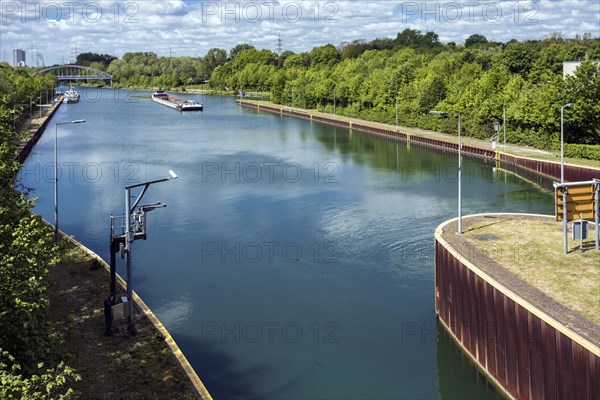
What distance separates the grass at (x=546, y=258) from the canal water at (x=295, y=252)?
3.16 m

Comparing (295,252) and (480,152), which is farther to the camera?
(480,152)

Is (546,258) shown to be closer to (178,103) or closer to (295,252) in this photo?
(295,252)

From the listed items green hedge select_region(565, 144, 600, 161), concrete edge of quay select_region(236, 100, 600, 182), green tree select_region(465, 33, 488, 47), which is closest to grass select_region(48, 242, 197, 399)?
concrete edge of quay select_region(236, 100, 600, 182)

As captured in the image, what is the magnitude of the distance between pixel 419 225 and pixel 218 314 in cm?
1458

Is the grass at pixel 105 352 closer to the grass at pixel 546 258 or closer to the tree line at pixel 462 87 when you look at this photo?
the grass at pixel 546 258

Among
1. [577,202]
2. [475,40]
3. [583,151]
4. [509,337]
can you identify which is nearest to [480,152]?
[583,151]

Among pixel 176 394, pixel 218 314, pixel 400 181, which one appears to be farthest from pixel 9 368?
pixel 400 181

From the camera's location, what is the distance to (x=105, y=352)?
18.3 metres

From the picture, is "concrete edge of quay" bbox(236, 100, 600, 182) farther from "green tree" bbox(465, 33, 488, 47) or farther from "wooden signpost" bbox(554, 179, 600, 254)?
"green tree" bbox(465, 33, 488, 47)

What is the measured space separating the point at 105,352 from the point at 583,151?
137 ft

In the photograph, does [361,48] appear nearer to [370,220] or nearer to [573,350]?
[370,220]

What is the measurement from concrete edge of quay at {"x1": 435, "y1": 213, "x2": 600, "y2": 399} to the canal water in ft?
2.51

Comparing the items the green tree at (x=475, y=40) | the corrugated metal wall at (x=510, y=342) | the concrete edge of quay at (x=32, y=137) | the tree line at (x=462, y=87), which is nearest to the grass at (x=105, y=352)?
the corrugated metal wall at (x=510, y=342)

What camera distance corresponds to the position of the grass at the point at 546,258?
1742cm
